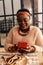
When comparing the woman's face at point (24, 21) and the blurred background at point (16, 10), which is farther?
the blurred background at point (16, 10)

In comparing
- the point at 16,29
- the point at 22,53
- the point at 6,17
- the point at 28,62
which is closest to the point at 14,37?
the point at 16,29

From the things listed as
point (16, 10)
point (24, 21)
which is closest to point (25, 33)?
point (24, 21)

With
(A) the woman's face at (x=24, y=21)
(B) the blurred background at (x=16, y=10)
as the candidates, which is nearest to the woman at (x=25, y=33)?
(A) the woman's face at (x=24, y=21)

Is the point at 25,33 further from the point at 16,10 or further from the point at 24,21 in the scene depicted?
the point at 16,10

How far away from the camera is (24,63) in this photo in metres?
0.99

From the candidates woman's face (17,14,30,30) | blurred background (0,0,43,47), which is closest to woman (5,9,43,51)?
woman's face (17,14,30,30)

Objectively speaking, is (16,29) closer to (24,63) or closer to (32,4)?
(24,63)

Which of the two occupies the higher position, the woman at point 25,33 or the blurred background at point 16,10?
the blurred background at point 16,10

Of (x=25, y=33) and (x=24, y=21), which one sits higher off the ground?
(x=24, y=21)

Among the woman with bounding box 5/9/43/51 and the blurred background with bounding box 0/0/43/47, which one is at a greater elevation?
the blurred background with bounding box 0/0/43/47

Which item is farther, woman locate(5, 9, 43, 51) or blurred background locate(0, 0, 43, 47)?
blurred background locate(0, 0, 43, 47)

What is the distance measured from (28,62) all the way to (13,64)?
0.37ft

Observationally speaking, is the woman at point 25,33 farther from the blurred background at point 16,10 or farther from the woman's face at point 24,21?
the blurred background at point 16,10

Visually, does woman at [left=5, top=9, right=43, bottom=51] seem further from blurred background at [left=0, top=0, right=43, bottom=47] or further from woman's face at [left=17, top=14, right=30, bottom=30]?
blurred background at [left=0, top=0, right=43, bottom=47]
